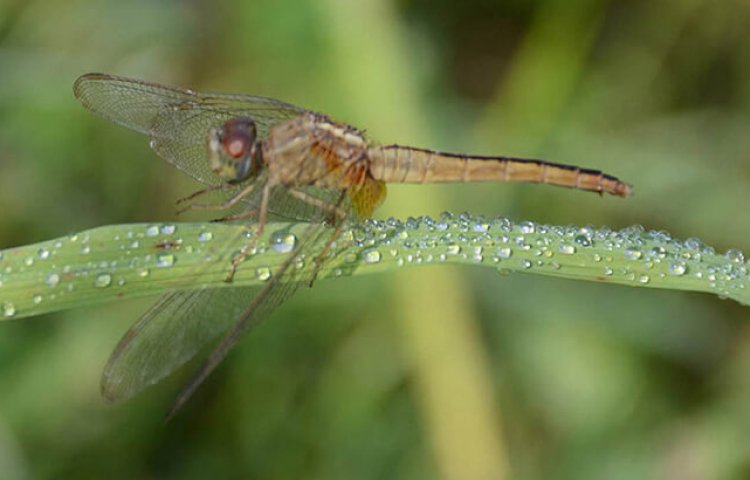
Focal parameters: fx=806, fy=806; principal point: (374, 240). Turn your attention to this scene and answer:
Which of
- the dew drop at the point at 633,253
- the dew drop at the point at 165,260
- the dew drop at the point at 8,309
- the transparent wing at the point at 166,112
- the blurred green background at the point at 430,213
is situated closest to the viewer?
the dew drop at the point at 8,309

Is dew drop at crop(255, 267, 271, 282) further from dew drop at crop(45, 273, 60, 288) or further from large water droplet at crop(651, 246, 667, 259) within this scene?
large water droplet at crop(651, 246, 667, 259)

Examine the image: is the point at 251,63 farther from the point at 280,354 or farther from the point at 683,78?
the point at 683,78

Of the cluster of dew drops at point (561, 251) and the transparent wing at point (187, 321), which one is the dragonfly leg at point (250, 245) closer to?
the transparent wing at point (187, 321)

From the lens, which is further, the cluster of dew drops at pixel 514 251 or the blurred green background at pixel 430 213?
the blurred green background at pixel 430 213

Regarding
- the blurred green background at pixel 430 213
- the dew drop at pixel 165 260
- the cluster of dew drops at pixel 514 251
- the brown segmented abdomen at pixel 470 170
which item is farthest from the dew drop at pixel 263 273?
the blurred green background at pixel 430 213

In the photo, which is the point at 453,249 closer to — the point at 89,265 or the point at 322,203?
the point at 322,203

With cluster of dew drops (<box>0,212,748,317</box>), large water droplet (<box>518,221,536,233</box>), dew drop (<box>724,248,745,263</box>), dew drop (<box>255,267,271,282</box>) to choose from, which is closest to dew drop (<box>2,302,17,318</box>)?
cluster of dew drops (<box>0,212,748,317</box>)
